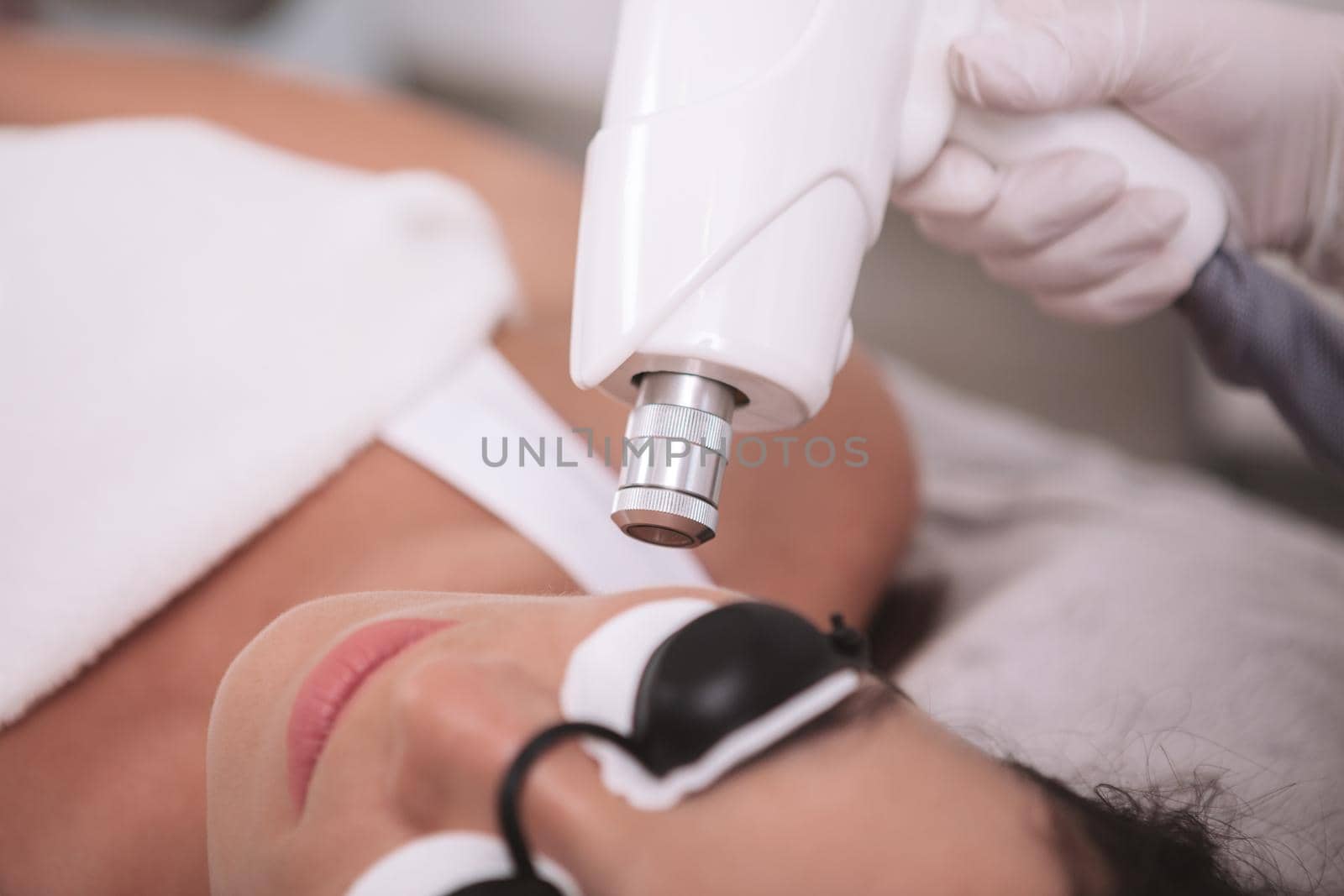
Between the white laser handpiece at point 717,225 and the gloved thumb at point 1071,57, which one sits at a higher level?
the gloved thumb at point 1071,57

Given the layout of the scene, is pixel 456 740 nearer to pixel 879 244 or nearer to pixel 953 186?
pixel 953 186

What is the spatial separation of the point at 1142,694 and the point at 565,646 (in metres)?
0.37

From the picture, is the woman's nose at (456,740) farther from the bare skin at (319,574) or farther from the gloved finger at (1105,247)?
the gloved finger at (1105,247)

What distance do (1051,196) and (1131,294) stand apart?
105 mm

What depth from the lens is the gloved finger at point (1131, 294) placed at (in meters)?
0.57

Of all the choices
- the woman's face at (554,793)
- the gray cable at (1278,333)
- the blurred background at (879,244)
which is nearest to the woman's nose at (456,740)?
the woman's face at (554,793)

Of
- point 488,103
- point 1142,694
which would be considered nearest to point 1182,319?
point 1142,694

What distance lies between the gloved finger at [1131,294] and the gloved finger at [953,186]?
0.37 feet

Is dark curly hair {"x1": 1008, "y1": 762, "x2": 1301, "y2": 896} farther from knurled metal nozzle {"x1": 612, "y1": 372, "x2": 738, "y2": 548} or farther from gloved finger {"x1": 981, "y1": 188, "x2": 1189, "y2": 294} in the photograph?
gloved finger {"x1": 981, "y1": 188, "x2": 1189, "y2": 294}

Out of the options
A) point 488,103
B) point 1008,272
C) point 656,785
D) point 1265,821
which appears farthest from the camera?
point 488,103

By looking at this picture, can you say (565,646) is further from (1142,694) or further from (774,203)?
(1142,694)

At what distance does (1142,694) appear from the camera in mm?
565

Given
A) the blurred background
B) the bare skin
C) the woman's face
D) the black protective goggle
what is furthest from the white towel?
the blurred background

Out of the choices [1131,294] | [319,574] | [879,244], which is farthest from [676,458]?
[879,244]
